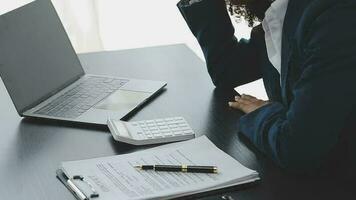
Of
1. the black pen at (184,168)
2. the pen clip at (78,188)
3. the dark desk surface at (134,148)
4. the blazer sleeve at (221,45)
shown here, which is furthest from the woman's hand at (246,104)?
the pen clip at (78,188)

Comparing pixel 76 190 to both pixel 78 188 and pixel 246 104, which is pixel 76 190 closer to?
pixel 78 188

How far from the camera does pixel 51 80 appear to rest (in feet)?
4.35

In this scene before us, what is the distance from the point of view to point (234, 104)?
125cm

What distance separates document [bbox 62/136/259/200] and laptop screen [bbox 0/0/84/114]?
314 millimetres

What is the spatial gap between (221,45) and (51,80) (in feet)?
1.41

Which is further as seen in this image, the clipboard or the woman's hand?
the woman's hand

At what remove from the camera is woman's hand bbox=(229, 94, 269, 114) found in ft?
3.98

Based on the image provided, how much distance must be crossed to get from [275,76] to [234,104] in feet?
0.36

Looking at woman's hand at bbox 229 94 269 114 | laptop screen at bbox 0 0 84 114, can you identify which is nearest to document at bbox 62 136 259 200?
woman's hand at bbox 229 94 269 114

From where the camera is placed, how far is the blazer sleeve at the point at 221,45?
137 centimetres

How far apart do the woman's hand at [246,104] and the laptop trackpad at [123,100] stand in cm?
21

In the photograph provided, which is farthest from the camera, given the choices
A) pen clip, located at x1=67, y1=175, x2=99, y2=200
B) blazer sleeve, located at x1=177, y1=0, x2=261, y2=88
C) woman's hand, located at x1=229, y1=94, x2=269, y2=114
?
blazer sleeve, located at x1=177, y1=0, x2=261, y2=88

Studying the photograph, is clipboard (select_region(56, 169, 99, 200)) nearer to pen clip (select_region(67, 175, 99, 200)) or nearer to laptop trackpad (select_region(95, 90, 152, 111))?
pen clip (select_region(67, 175, 99, 200))

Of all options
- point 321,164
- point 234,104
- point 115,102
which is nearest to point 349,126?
point 321,164
